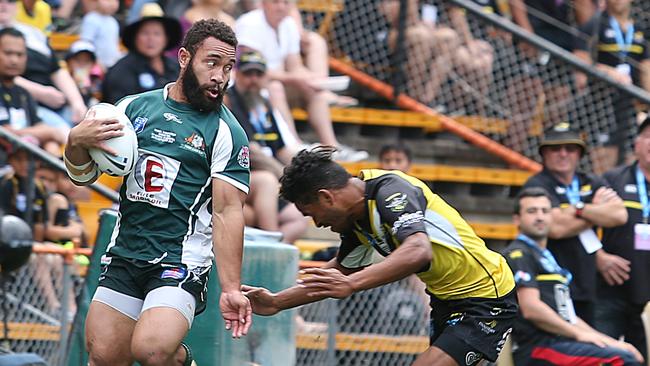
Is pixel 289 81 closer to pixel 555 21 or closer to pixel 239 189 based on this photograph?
pixel 555 21

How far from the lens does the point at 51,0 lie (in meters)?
13.0

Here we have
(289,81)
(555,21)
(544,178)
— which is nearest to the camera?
(544,178)

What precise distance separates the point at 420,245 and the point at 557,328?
2901 millimetres

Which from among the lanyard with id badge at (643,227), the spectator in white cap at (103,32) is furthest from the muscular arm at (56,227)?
the lanyard with id badge at (643,227)

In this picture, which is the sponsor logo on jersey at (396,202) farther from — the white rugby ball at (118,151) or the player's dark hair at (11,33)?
the player's dark hair at (11,33)

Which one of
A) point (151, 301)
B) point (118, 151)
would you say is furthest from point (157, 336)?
point (118, 151)

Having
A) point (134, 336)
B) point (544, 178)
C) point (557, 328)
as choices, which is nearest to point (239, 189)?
point (134, 336)

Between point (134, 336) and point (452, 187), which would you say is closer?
point (134, 336)

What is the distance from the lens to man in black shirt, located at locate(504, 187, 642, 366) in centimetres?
882

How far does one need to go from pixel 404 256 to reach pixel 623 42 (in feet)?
25.2

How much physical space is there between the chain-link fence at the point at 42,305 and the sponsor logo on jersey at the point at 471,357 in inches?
130

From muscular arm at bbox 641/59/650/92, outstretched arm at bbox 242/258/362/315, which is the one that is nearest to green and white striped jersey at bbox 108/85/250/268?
outstretched arm at bbox 242/258/362/315

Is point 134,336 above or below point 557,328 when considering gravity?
above

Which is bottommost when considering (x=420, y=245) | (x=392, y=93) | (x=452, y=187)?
(x=452, y=187)
